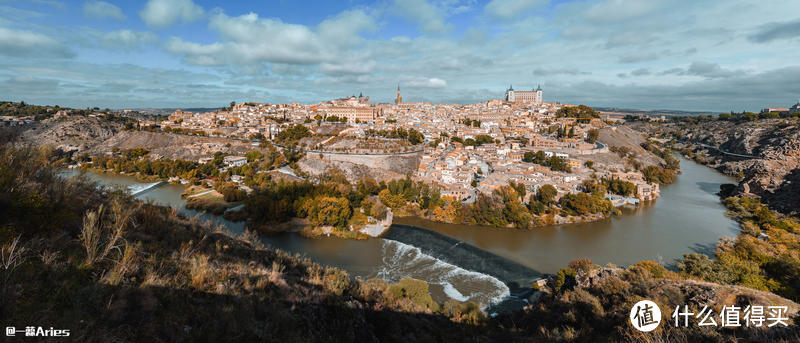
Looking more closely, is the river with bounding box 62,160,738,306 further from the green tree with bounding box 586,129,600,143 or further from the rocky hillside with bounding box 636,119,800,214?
the green tree with bounding box 586,129,600,143

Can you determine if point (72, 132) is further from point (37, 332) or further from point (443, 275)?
point (37, 332)

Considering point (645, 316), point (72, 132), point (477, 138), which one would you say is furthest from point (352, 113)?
point (645, 316)

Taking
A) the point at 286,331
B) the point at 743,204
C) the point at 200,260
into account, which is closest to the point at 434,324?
the point at 286,331

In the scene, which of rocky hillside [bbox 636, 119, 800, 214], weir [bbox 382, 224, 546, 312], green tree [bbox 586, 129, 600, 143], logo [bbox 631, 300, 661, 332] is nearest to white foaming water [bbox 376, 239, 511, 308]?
weir [bbox 382, 224, 546, 312]

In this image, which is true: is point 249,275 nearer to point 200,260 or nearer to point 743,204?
point 200,260

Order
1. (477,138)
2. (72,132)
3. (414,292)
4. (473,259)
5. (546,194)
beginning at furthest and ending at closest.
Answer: (72,132) → (477,138) → (546,194) → (473,259) → (414,292)

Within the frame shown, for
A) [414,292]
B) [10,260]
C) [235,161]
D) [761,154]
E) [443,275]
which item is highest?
[10,260]
